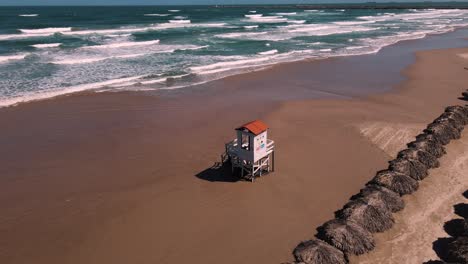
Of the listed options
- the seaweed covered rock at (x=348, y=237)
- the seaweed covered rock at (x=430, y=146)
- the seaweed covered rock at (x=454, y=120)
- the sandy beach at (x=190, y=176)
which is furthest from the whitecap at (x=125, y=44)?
the seaweed covered rock at (x=348, y=237)

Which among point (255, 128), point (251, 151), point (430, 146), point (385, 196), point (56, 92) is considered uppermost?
point (255, 128)

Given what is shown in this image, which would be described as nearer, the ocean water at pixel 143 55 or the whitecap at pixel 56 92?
the whitecap at pixel 56 92

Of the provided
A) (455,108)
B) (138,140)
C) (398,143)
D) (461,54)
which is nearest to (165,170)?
(138,140)

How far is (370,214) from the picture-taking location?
36.7 feet

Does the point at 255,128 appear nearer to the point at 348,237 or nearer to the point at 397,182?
the point at 348,237

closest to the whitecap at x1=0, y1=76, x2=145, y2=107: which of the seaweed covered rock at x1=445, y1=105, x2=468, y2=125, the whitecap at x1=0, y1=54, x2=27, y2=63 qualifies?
the whitecap at x1=0, y1=54, x2=27, y2=63

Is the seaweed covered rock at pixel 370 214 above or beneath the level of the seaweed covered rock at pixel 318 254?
above

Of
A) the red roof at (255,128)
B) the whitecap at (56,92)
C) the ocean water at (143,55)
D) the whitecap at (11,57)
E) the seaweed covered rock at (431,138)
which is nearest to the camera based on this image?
the red roof at (255,128)

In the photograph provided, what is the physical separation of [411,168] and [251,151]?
19.1 feet

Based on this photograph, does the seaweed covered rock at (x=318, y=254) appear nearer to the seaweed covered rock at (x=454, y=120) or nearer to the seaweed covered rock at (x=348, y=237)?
the seaweed covered rock at (x=348, y=237)

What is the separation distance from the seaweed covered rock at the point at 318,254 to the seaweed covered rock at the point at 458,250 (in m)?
2.71

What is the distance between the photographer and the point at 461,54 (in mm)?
38969

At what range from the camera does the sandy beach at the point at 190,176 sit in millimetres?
10773

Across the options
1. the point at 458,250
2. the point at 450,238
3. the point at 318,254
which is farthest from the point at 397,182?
the point at 318,254
